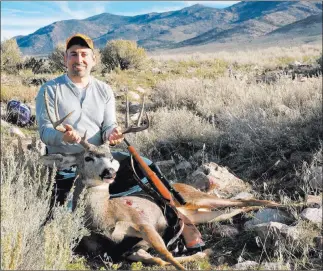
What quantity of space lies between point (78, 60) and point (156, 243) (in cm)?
207

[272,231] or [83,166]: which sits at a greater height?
[83,166]

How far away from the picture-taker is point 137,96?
1375cm

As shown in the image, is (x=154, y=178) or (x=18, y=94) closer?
(x=154, y=178)

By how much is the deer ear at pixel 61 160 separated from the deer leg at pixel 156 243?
0.91 m

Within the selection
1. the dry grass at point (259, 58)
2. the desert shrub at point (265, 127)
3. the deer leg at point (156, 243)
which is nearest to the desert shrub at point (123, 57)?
the dry grass at point (259, 58)

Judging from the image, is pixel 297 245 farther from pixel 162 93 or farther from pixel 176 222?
pixel 162 93

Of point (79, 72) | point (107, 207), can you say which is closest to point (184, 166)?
point (79, 72)

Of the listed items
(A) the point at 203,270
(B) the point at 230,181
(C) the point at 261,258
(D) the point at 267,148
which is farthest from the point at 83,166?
(D) the point at 267,148

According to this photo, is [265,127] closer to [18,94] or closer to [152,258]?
[152,258]

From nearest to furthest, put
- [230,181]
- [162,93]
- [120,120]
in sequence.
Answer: [230,181] → [120,120] → [162,93]

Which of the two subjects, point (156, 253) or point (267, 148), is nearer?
point (156, 253)

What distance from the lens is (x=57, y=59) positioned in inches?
782

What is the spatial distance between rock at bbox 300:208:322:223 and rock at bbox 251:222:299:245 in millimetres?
313

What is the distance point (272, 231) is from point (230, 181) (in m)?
1.88
